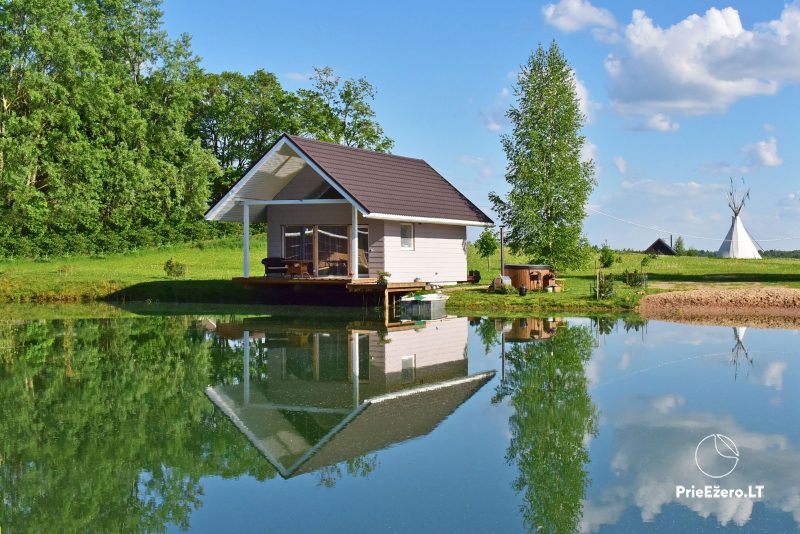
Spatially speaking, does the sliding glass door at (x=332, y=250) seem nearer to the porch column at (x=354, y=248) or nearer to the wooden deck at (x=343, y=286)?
the wooden deck at (x=343, y=286)

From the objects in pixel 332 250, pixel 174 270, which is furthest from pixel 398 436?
pixel 174 270

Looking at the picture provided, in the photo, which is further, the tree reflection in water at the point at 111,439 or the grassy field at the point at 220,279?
the grassy field at the point at 220,279

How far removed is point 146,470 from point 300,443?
6.04 feet

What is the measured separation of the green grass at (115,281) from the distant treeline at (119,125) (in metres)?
2.85

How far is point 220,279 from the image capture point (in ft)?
110

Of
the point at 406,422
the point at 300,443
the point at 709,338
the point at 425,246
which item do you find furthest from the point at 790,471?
the point at 425,246

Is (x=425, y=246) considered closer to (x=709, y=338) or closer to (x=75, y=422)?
(x=709, y=338)

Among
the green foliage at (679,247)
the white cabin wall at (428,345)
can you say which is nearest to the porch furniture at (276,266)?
the white cabin wall at (428,345)

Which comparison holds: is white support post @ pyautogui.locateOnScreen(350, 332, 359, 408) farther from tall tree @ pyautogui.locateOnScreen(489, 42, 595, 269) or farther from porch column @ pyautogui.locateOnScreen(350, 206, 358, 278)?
tall tree @ pyautogui.locateOnScreen(489, 42, 595, 269)

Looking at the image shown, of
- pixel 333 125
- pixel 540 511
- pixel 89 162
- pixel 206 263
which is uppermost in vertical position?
pixel 333 125

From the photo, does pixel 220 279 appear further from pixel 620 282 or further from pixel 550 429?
pixel 550 429

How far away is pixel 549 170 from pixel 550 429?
2411cm

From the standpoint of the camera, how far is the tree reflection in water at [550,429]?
7.65m

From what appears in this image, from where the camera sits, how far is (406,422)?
10883mm
